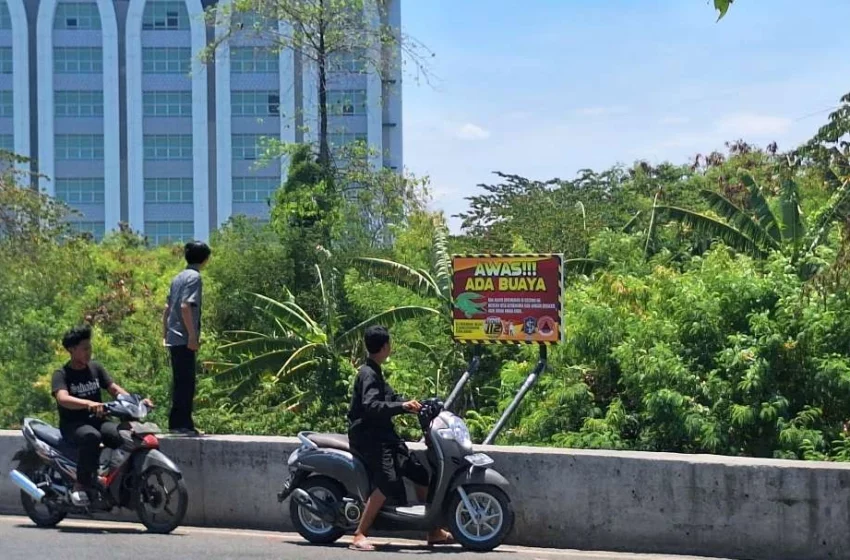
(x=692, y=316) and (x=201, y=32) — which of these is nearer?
(x=692, y=316)

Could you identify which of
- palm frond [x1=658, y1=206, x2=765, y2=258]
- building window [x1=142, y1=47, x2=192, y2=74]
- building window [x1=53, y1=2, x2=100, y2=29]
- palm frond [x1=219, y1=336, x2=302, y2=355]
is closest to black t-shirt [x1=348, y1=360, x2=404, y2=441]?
palm frond [x1=219, y1=336, x2=302, y2=355]

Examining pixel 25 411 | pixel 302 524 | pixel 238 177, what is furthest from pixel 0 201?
pixel 238 177

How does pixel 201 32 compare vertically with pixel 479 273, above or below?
above

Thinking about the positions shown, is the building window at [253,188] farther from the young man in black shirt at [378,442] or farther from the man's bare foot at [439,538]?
the man's bare foot at [439,538]

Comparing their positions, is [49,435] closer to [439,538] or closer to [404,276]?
[439,538]

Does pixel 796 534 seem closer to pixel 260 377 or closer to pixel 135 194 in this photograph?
pixel 260 377

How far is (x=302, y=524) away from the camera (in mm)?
8719

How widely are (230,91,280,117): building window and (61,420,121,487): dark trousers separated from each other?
71204 millimetres

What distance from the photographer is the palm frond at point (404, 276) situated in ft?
61.2

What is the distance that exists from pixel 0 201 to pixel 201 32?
185ft

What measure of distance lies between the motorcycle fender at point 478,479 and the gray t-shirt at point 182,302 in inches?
114

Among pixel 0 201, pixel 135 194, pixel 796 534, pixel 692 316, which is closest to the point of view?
pixel 796 534

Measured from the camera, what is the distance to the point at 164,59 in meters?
80.9

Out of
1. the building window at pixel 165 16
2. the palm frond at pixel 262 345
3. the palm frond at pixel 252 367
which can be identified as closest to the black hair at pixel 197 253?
the palm frond at pixel 252 367
